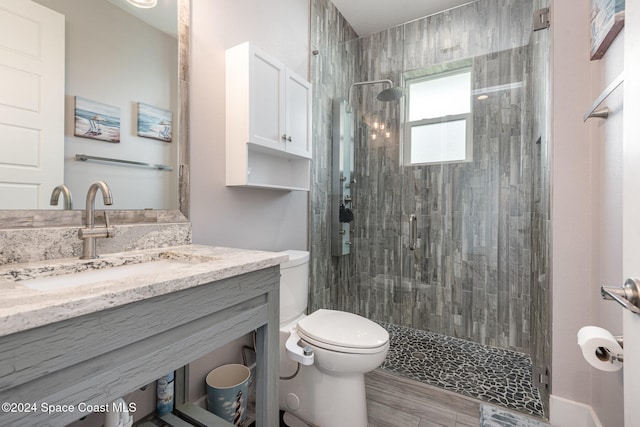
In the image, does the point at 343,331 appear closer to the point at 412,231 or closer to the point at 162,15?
the point at 412,231

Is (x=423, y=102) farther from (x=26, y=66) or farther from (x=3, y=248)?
(x=3, y=248)

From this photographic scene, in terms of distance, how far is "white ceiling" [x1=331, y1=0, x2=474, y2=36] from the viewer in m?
2.46

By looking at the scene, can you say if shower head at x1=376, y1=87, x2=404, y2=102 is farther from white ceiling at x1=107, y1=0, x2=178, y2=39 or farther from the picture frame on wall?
white ceiling at x1=107, y1=0, x2=178, y2=39

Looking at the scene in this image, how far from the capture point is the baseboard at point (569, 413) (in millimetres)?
1332

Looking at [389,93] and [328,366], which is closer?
[328,366]

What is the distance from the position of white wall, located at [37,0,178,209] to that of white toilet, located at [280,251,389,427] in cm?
79

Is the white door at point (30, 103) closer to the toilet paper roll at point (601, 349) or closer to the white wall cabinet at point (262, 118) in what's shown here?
the white wall cabinet at point (262, 118)

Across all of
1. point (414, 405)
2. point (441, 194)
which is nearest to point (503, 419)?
point (414, 405)

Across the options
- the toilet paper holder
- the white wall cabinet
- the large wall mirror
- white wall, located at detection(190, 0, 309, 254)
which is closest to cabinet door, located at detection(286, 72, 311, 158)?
the white wall cabinet

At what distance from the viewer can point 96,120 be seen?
108 centimetres

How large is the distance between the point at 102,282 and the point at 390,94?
2.25 metres

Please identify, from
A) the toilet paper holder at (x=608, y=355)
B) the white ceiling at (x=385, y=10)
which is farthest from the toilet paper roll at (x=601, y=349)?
the white ceiling at (x=385, y=10)

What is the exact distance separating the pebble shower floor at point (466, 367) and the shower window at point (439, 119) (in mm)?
1360

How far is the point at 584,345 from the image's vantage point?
0.85 meters
